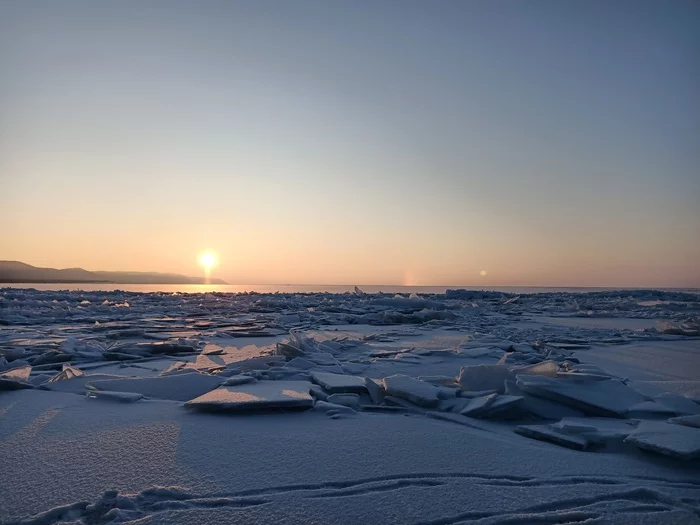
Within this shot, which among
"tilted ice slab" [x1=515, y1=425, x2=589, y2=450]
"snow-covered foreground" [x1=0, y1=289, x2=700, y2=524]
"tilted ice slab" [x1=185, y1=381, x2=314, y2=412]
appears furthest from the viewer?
"tilted ice slab" [x1=185, y1=381, x2=314, y2=412]

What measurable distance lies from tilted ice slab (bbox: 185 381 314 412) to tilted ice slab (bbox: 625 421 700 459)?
Answer: 1.32 meters

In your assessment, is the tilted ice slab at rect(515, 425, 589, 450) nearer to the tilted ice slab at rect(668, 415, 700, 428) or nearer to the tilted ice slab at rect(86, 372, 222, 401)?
the tilted ice slab at rect(668, 415, 700, 428)

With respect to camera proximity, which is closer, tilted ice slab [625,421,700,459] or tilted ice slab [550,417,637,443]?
tilted ice slab [625,421,700,459]

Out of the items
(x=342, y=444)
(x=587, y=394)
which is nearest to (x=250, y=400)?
(x=342, y=444)

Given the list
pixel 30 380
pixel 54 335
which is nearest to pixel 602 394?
pixel 30 380

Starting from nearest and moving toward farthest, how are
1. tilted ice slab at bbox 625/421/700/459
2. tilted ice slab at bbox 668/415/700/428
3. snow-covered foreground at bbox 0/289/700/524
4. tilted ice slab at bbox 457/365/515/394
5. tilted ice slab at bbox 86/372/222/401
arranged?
snow-covered foreground at bbox 0/289/700/524
tilted ice slab at bbox 625/421/700/459
tilted ice slab at bbox 668/415/700/428
tilted ice slab at bbox 86/372/222/401
tilted ice slab at bbox 457/365/515/394

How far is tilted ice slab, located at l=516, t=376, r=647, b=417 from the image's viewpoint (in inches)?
81.2

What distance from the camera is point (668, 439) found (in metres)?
1.56

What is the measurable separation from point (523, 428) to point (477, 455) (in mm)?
414

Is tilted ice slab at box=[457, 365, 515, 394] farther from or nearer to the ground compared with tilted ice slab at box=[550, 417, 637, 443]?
farther from the ground

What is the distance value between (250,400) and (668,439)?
1631 mm

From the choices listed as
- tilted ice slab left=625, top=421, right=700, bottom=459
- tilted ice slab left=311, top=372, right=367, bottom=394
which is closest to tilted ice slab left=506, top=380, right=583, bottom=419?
tilted ice slab left=625, top=421, right=700, bottom=459

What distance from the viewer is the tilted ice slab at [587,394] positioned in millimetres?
2062

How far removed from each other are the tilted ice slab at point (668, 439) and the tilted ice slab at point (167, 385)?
6.45 ft
